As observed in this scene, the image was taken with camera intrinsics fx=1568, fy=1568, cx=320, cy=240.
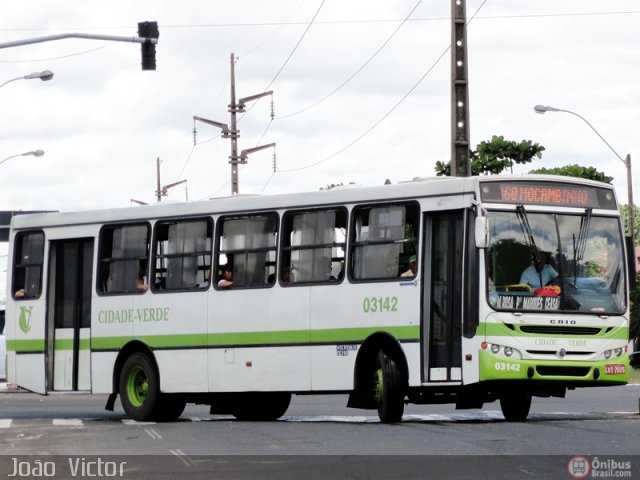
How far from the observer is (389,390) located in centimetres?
1998

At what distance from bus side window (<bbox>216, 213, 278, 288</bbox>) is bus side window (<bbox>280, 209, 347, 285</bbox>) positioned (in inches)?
10.0

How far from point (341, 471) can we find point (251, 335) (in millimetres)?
8426

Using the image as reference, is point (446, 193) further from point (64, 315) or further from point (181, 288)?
point (64, 315)

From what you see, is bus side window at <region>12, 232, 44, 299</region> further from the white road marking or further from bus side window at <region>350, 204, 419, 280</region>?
bus side window at <region>350, 204, 419, 280</region>

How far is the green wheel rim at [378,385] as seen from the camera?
2025 cm

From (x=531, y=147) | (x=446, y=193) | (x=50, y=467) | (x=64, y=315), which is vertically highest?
(x=531, y=147)

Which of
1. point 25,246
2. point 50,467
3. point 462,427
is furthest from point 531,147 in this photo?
point 50,467

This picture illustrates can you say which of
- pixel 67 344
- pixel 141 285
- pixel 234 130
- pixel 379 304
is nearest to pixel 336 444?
pixel 379 304

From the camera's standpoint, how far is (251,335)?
72.1 ft

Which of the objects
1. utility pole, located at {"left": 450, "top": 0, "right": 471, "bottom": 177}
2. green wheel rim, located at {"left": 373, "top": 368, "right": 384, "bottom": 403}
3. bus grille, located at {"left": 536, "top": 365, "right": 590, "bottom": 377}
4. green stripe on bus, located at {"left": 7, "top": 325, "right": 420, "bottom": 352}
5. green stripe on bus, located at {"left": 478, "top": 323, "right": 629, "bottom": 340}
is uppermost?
utility pole, located at {"left": 450, "top": 0, "right": 471, "bottom": 177}

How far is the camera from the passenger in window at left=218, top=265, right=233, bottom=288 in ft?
73.2

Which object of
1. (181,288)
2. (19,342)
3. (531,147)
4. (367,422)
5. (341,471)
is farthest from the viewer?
(531,147)

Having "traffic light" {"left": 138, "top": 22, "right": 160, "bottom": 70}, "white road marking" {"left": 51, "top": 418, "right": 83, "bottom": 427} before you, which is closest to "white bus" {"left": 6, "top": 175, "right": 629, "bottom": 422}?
"white road marking" {"left": 51, "top": 418, "right": 83, "bottom": 427}

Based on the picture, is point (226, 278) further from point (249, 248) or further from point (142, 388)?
point (142, 388)
